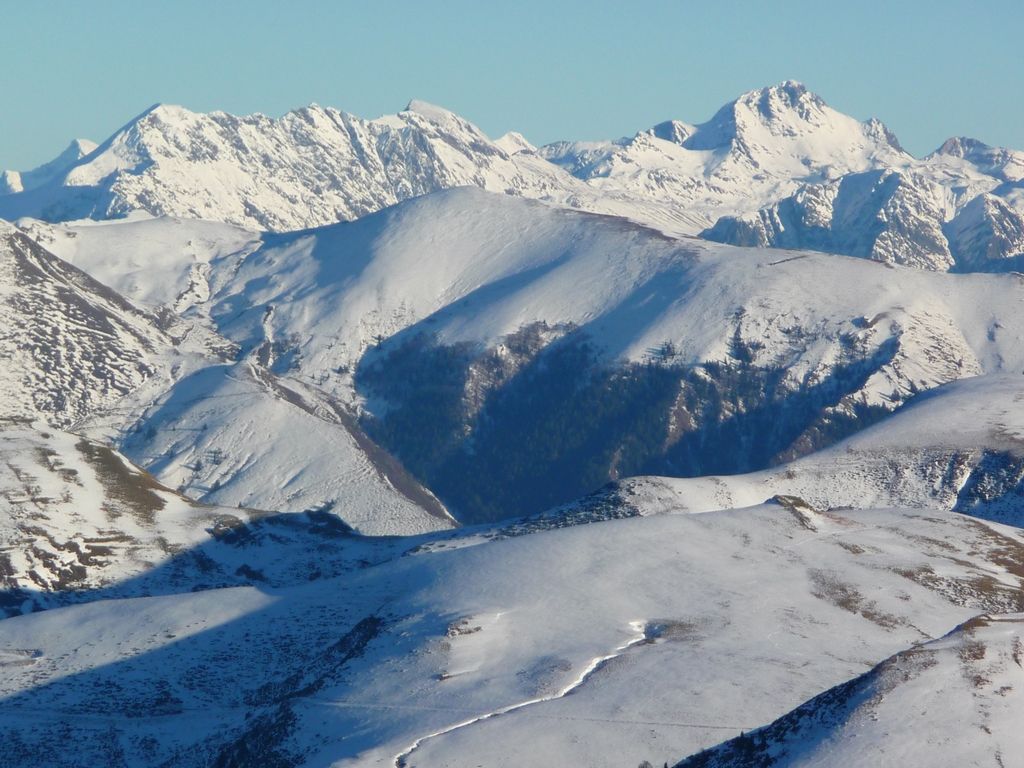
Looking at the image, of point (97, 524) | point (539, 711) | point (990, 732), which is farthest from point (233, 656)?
point (990, 732)

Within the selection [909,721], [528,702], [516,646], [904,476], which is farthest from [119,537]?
[909,721]

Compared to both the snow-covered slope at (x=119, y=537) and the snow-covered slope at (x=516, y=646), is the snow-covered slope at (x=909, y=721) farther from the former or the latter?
the snow-covered slope at (x=119, y=537)

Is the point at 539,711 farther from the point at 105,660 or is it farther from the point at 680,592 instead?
the point at 105,660

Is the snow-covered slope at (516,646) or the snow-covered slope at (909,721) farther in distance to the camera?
the snow-covered slope at (516,646)

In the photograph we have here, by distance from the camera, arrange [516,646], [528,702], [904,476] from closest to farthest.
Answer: [528,702], [516,646], [904,476]

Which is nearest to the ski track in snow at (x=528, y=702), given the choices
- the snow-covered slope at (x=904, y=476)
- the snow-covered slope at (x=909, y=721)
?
the snow-covered slope at (x=909, y=721)

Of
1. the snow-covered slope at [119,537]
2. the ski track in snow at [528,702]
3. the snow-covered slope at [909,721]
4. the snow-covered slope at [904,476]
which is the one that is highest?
the snow-covered slope at [119,537]

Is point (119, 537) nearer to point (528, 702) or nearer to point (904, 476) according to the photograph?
point (528, 702)
